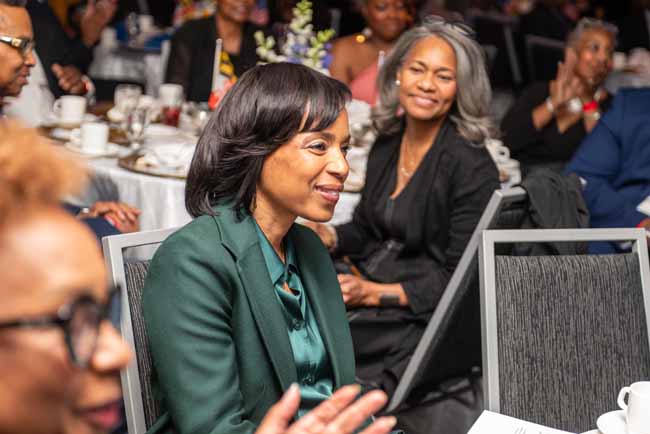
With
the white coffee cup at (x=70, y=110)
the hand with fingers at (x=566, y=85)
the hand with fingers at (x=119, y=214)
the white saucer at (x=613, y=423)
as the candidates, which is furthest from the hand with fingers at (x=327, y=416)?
the hand with fingers at (x=566, y=85)

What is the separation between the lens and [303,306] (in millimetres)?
1629

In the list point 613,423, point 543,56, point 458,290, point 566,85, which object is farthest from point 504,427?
point 543,56

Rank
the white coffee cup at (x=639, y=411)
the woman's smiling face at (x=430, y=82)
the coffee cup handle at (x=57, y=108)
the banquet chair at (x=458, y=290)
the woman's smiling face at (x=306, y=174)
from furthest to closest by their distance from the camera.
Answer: the coffee cup handle at (x=57, y=108) < the woman's smiling face at (x=430, y=82) < the banquet chair at (x=458, y=290) < the woman's smiling face at (x=306, y=174) < the white coffee cup at (x=639, y=411)

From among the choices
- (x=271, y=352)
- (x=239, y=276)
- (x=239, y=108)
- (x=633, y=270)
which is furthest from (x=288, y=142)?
(x=633, y=270)

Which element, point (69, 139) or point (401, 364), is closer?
point (401, 364)

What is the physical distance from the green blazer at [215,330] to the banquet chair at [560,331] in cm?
49

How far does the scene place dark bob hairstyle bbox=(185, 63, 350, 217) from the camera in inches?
60.9

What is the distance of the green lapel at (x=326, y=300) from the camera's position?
1622mm

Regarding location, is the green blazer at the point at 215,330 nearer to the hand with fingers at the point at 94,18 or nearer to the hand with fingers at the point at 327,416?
the hand with fingers at the point at 327,416

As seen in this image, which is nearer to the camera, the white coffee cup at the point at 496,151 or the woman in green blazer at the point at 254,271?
the woman in green blazer at the point at 254,271

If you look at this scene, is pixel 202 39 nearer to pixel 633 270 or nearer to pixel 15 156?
pixel 633 270

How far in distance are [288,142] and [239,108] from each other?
0.11 meters

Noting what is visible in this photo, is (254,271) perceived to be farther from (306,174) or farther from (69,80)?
(69,80)

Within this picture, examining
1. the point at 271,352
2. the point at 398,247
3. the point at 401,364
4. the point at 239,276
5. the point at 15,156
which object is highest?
the point at 15,156
